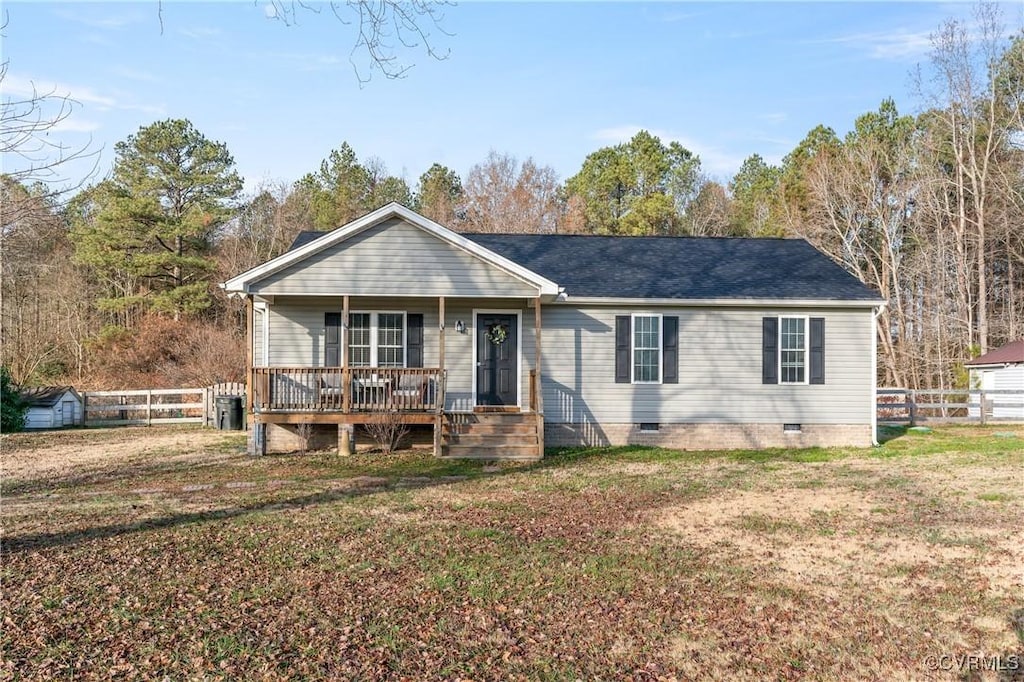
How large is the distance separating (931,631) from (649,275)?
475 inches

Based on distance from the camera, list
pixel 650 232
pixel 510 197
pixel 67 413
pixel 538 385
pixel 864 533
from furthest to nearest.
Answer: pixel 510 197 < pixel 650 232 < pixel 67 413 < pixel 538 385 < pixel 864 533

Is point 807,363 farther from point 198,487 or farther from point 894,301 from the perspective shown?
point 894,301

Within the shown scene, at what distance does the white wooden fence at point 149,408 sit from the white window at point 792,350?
14200mm

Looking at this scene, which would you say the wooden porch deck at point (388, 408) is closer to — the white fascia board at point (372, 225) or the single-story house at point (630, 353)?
the single-story house at point (630, 353)

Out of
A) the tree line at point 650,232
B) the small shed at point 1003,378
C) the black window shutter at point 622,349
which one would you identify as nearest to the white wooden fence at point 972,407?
the small shed at point 1003,378

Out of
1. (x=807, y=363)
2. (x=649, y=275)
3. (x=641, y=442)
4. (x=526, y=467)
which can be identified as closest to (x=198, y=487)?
(x=526, y=467)

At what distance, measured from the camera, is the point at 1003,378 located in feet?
74.9

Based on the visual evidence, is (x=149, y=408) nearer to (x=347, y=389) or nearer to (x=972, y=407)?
(x=347, y=389)

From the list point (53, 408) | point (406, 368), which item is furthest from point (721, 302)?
point (53, 408)

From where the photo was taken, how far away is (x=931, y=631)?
5.79m

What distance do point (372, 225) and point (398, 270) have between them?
1.00 metres

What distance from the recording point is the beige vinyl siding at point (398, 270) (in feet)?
48.6

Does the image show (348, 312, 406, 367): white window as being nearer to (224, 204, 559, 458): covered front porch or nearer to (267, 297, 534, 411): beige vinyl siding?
(224, 204, 559, 458): covered front porch
